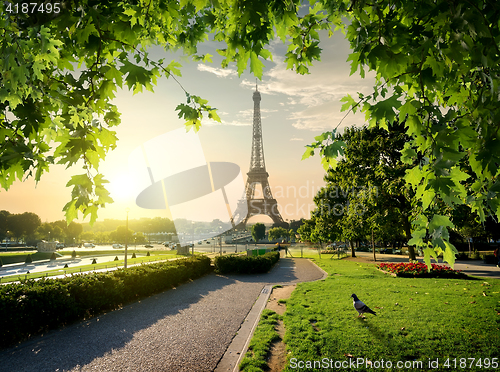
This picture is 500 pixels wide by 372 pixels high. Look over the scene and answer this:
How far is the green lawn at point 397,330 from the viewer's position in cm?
491

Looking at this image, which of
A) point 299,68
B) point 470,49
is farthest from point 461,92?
point 299,68

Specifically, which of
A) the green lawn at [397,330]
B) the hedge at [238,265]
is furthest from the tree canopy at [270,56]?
the hedge at [238,265]

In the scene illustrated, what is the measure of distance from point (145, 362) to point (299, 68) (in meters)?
6.42

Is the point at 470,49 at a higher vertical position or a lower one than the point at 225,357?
higher

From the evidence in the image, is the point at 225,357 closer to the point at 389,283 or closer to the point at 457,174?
the point at 457,174

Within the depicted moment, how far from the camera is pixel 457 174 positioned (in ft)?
9.04

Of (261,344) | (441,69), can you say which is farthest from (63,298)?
(441,69)

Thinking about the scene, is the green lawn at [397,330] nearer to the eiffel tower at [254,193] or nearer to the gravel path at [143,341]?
the gravel path at [143,341]

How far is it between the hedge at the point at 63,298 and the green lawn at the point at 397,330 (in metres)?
6.46

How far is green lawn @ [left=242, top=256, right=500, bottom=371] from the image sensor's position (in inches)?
193

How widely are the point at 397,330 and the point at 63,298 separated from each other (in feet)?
30.6

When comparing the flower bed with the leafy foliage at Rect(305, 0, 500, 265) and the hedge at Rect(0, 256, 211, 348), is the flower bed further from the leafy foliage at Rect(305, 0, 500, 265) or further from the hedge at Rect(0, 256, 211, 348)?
the leafy foliage at Rect(305, 0, 500, 265)

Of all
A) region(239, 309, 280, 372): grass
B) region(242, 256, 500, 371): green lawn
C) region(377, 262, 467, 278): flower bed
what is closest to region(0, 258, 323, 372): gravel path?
region(239, 309, 280, 372): grass

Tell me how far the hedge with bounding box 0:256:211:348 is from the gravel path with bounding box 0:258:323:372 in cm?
49
